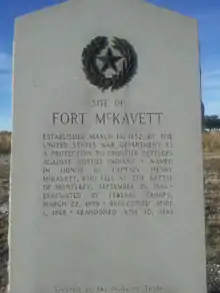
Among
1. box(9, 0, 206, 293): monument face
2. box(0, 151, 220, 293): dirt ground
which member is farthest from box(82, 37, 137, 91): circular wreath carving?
box(0, 151, 220, 293): dirt ground

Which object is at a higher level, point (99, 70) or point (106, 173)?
point (99, 70)

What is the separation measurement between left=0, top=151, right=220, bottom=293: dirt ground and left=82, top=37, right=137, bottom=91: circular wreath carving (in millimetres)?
2323

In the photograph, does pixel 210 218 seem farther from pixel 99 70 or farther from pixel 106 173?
pixel 99 70

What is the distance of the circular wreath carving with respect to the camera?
5.54 meters

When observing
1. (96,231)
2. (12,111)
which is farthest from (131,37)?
(96,231)

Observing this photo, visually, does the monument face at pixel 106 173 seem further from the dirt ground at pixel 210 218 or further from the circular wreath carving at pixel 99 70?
the dirt ground at pixel 210 218

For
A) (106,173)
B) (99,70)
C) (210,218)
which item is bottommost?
(210,218)

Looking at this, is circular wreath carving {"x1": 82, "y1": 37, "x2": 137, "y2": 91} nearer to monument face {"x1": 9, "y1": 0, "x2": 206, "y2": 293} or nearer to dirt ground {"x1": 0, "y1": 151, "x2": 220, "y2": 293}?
monument face {"x1": 9, "y1": 0, "x2": 206, "y2": 293}

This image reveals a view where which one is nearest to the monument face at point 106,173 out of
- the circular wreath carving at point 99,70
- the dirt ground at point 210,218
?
the circular wreath carving at point 99,70

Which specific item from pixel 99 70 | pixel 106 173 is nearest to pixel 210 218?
pixel 106 173

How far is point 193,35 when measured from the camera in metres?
5.61

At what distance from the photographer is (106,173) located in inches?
217

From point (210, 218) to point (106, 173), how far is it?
3998 mm

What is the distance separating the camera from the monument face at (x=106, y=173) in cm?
550
